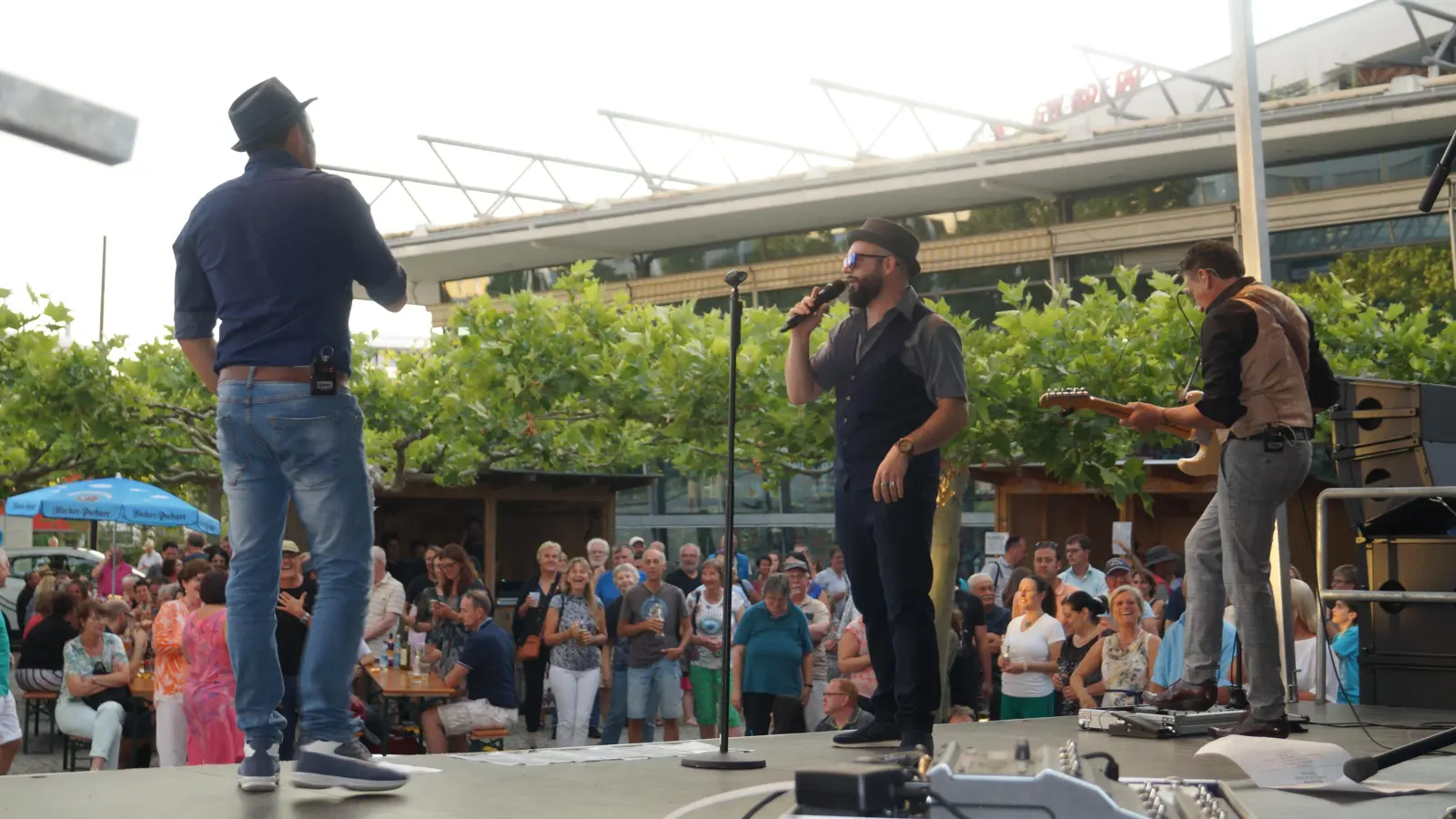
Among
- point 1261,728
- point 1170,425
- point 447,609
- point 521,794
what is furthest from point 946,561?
point 521,794

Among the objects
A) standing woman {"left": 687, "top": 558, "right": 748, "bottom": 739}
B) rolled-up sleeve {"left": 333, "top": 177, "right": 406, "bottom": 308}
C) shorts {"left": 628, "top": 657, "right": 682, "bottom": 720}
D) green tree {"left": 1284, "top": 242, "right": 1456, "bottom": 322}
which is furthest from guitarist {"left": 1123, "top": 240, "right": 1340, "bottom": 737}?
green tree {"left": 1284, "top": 242, "right": 1456, "bottom": 322}

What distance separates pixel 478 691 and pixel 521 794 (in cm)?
772

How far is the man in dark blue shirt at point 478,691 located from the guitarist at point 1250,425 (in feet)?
21.6

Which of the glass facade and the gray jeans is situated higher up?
the glass facade

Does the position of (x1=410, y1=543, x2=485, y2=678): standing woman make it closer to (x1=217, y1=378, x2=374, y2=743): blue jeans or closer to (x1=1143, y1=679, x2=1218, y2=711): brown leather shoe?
(x1=1143, y1=679, x2=1218, y2=711): brown leather shoe

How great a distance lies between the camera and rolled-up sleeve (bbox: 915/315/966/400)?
16.0ft

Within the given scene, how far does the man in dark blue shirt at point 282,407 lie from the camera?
3.89 meters

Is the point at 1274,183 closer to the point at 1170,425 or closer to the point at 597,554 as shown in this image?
the point at 597,554

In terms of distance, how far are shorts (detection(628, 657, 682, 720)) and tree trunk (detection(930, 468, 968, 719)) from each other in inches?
117

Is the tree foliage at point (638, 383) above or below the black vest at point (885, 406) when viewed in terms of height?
above

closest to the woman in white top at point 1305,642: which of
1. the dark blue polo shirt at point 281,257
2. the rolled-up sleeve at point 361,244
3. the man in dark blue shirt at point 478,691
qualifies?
the man in dark blue shirt at point 478,691

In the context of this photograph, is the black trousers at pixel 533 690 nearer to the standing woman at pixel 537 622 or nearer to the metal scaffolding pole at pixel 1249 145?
the standing woman at pixel 537 622

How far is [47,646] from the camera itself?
1217cm

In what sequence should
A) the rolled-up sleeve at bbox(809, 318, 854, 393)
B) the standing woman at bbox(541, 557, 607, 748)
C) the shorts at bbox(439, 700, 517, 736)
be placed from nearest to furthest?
1. the rolled-up sleeve at bbox(809, 318, 854, 393)
2. the shorts at bbox(439, 700, 517, 736)
3. the standing woman at bbox(541, 557, 607, 748)
